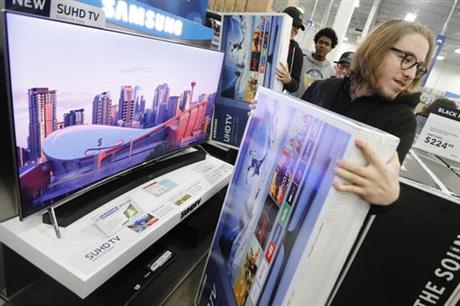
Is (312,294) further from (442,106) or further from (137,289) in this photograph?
(442,106)

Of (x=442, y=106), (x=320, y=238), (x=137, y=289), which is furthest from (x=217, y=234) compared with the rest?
(x=442, y=106)

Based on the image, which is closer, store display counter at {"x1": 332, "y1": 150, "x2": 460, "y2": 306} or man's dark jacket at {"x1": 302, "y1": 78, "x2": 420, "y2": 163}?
man's dark jacket at {"x1": 302, "y1": 78, "x2": 420, "y2": 163}

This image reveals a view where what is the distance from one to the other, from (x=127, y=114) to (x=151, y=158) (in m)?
0.36

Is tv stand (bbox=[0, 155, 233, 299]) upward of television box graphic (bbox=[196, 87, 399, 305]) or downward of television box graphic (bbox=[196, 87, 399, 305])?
downward

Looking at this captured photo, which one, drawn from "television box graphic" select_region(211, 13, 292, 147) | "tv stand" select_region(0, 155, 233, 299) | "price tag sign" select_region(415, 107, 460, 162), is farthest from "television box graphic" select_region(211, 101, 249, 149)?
"price tag sign" select_region(415, 107, 460, 162)

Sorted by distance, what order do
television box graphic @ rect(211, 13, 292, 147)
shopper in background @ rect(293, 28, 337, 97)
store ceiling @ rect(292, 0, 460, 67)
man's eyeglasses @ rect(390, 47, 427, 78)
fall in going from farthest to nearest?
store ceiling @ rect(292, 0, 460, 67) → shopper in background @ rect(293, 28, 337, 97) → television box graphic @ rect(211, 13, 292, 147) → man's eyeglasses @ rect(390, 47, 427, 78)

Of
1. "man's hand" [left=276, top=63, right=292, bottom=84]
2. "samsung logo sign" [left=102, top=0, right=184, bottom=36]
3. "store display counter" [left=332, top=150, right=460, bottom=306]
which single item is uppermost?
"samsung logo sign" [left=102, top=0, right=184, bottom=36]

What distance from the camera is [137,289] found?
1412 millimetres

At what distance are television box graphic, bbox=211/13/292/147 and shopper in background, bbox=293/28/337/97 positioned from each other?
42.0 inches

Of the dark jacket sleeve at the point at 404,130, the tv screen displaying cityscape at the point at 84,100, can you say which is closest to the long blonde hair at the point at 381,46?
the dark jacket sleeve at the point at 404,130

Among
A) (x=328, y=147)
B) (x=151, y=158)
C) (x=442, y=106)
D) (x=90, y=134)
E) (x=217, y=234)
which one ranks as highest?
(x=442, y=106)

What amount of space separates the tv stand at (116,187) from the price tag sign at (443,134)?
1.45m

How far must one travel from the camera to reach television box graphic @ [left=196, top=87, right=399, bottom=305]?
2.19 feet

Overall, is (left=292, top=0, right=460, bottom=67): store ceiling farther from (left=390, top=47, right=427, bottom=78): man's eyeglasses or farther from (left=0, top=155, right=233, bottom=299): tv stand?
(left=0, top=155, right=233, bottom=299): tv stand
